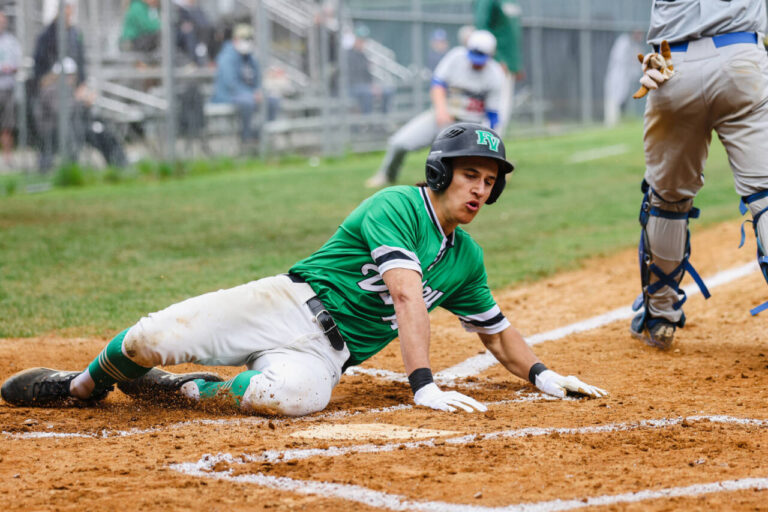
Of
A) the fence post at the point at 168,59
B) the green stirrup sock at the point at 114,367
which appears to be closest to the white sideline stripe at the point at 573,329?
the green stirrup sock at the point at 114,367

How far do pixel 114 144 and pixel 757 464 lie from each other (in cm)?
1235

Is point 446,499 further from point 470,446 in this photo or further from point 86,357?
point 86,357

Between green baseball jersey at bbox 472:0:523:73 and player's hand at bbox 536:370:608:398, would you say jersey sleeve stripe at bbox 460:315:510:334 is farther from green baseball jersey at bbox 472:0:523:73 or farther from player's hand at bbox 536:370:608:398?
green baseball jersey at bbox 472:0:523:73

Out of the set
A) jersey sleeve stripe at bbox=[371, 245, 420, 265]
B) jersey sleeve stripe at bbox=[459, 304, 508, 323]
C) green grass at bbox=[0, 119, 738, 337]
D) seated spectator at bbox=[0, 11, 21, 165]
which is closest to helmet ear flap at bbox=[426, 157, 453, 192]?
jersey sleeve stripe at bbox=[371, 245, 420, 265]

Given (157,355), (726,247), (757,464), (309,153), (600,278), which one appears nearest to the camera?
→ (757,464)

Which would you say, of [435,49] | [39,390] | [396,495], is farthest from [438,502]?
[435,49]

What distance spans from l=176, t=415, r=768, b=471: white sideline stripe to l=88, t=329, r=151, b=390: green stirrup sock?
86cm

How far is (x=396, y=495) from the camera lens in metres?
2.96

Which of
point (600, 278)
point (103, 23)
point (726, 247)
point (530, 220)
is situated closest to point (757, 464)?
point (600, 278)

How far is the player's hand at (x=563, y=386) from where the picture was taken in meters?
4.29

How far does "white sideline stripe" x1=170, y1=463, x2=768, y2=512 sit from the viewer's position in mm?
2852

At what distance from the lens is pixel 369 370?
5.17 meters

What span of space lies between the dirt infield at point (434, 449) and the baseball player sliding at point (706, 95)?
92 cm

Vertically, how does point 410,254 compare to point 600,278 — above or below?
above
